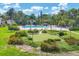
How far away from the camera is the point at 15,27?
6.35 ft

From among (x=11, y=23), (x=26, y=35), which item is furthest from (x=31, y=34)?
(x=11, y=23)

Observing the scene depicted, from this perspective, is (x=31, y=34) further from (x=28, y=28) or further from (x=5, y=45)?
(x=5, y=45)

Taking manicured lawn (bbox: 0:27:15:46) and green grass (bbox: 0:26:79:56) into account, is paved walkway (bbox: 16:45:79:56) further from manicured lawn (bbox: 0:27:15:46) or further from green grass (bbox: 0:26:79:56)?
manicured lawn (bbox: 0:27:15:46)

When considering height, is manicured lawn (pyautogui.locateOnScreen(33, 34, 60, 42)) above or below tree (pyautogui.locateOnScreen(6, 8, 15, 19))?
below

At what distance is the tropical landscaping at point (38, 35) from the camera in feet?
6.31

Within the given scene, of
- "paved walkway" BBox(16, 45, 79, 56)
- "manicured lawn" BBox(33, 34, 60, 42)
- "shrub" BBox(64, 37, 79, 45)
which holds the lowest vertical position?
"paved walkway" BBox(16, 45, 79, 56)

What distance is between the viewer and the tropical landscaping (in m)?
1.92

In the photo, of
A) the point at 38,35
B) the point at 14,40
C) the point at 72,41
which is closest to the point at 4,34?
the point at 14,40

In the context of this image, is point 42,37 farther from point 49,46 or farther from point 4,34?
point 4,34

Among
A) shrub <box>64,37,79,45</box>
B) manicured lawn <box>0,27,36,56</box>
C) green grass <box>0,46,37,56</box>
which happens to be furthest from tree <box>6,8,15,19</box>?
shrub <box>64,37,79,45</box>

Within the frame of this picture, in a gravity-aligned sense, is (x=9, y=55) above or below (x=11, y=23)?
below

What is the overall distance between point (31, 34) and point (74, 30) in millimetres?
381

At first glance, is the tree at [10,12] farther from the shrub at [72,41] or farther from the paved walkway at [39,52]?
the shrub at [72,41]

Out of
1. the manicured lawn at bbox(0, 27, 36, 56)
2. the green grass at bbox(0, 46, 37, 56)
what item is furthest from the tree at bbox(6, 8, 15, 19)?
the green grass at bbox(0, 46, 37, 56)
